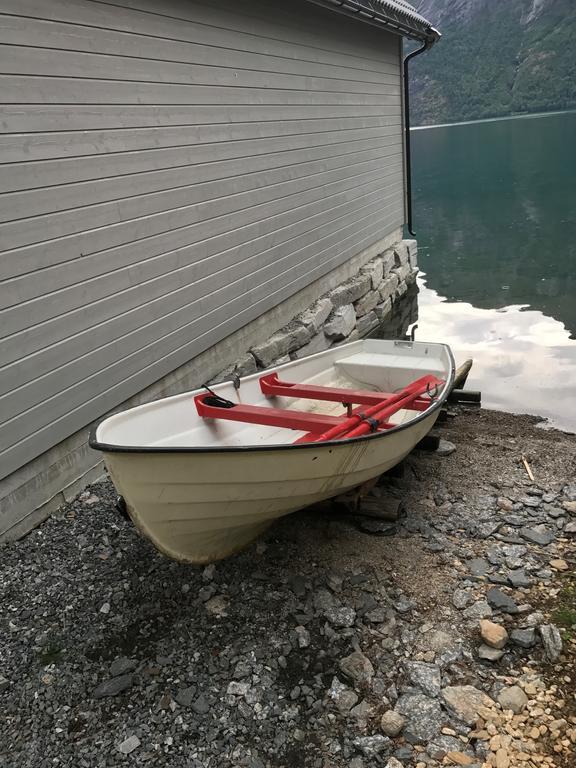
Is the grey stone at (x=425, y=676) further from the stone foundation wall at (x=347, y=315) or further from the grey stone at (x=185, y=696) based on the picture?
the stone foundation wall at (x=347, y=315)

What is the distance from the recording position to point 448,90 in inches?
4348

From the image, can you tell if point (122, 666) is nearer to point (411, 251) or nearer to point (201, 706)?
point (201, 706)

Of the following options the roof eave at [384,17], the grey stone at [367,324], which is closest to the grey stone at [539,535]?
the grey stone at [367,324]

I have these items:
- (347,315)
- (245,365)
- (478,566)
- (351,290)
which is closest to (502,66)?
(351,290)

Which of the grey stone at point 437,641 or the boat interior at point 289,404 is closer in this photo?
the grey stone at point 437,641

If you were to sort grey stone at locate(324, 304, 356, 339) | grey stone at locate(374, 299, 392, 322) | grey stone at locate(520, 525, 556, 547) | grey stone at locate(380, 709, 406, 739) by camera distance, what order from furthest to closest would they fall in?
grey stone at locate(374, 299, 392, 322) < grey stone at locate(324, 304, 356, 339) < grey stone at locate(520, 525, 556, 547) < grey stone at locate(380, 709, 406, 739)

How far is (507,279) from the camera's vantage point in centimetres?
1388

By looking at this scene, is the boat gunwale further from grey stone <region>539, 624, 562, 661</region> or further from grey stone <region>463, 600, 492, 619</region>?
grey stone <region>539, 624, 562, 661</region>

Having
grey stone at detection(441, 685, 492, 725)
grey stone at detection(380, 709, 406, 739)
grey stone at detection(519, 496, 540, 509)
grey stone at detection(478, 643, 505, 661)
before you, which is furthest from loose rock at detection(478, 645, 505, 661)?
grey stone at detection(519, 496, 540, 509)

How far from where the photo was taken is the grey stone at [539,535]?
427 centimetres

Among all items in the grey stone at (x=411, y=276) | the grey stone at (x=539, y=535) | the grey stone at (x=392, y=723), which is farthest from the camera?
the grey stone at (x=411, y=276)

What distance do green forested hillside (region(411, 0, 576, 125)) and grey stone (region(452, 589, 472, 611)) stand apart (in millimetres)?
103454

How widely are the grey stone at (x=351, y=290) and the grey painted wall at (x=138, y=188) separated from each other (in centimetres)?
98

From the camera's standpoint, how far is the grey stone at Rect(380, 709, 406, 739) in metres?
2.86
